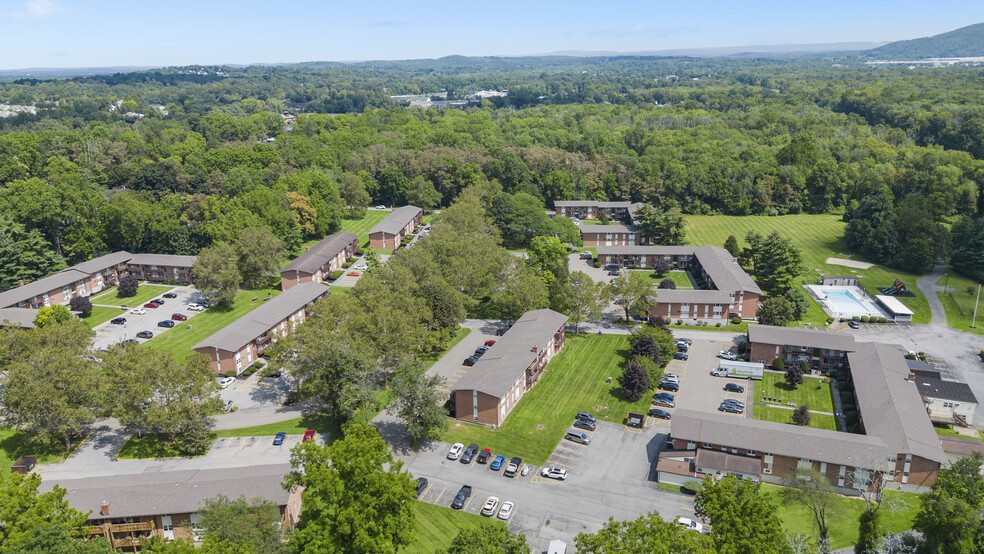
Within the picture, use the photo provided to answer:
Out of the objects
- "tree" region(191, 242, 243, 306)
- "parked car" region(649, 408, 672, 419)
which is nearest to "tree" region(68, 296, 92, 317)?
"tree" region(191, 242, 243, 306)

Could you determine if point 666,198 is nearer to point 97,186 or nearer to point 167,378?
point 167,378

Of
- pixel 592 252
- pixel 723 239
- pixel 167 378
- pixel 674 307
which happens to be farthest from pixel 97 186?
pixel 723 239

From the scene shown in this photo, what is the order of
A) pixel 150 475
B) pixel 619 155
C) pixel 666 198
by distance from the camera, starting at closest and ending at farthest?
1. pixel 150 475
2. pixel 666 198
3. pixel 619 155

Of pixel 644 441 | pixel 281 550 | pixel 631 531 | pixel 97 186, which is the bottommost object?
pixel 644 441

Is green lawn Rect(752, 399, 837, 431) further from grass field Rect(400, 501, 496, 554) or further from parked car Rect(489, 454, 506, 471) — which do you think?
grass field Rect(400, 501, 496, 554)

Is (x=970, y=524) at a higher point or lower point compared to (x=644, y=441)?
higher

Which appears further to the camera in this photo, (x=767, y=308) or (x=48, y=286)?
(x=48, y=286)

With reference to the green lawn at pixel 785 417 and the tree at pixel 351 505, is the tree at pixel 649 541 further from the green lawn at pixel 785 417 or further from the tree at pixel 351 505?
the green lawn at pixel 785 417
